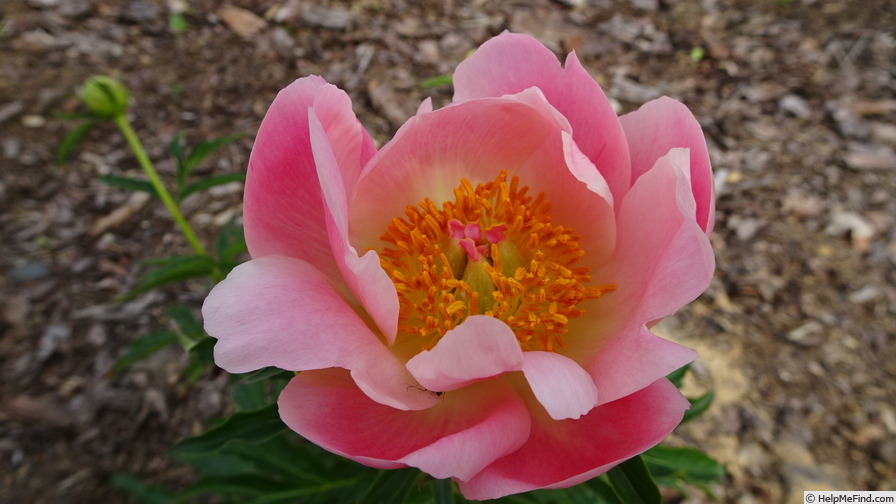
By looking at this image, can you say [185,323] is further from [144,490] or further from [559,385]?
[559,385]

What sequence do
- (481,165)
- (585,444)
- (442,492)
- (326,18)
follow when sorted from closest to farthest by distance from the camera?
(585,444) → (442,492) → (481,165) → (326,18)

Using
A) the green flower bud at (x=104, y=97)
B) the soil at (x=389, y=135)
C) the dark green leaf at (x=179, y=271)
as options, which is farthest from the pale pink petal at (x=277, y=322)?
the soil at (x=389, y=135)

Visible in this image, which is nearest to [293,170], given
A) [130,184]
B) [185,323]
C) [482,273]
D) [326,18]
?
[482,273]

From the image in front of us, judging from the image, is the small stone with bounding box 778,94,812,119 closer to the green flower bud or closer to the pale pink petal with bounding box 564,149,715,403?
the pale pink petal with bounding box 564,149,715,403

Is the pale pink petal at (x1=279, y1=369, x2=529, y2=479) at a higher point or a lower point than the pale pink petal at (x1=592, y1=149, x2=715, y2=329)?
lower

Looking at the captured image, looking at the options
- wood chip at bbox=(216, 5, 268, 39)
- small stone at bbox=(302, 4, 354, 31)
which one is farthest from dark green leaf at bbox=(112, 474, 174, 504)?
small stone at bbox=(302, 4, 354, 31)
